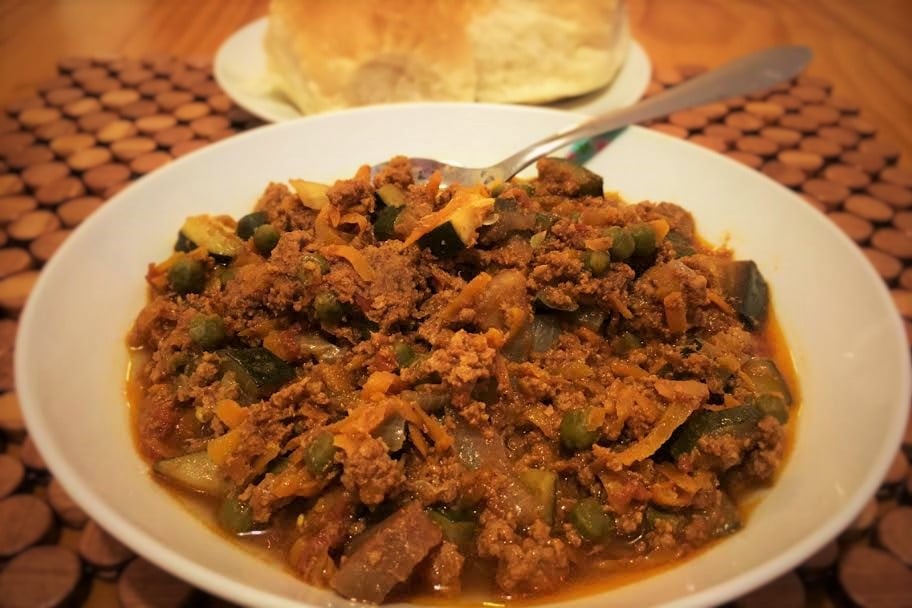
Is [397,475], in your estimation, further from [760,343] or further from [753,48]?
[753,48]

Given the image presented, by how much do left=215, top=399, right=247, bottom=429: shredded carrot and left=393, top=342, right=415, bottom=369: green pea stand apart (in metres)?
0.56

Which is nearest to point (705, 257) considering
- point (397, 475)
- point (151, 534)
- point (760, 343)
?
point (760, 343)

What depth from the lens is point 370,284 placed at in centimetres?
271

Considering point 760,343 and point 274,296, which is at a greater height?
point 274,296

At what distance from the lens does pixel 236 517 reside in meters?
2.29

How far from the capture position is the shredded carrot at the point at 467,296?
→ 2.65m

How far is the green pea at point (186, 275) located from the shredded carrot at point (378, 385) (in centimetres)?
105

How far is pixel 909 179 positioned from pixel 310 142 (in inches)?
141

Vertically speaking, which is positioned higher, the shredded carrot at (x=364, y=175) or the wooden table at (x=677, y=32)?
the shredded carrot at (x=364, y=175)

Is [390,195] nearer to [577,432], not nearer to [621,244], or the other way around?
[621,244]

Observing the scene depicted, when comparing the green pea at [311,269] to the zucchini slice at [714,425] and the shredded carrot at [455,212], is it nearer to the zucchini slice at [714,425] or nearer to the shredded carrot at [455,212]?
the shredded carrot at [455,212]

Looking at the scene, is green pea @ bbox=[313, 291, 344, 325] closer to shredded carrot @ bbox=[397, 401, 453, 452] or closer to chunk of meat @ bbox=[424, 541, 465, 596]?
shredded carrot @ bbox=[397, 401, 453, 452]

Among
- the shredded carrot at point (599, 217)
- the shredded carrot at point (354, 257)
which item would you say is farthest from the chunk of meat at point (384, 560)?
the shredded carrot at point (599, 217)

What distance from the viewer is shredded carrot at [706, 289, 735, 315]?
9.41ft
